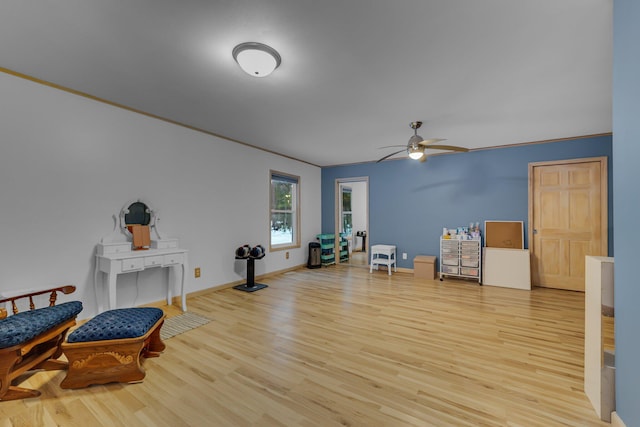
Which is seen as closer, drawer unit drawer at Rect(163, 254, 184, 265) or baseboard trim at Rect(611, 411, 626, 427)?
baseboard trim at Rect(611, 411, 626, 427)

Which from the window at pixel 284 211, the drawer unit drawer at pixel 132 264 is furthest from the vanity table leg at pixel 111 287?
the window at pixel 284 211

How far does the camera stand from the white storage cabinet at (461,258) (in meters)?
4.74

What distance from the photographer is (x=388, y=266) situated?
216 inches

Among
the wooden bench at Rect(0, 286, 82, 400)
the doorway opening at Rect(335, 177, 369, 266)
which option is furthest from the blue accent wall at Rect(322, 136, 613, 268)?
the wooden bench at Rect(0, 286, 82, 400)

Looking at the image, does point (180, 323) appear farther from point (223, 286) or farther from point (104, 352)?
point (223, 286)

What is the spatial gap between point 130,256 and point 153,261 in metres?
0.24

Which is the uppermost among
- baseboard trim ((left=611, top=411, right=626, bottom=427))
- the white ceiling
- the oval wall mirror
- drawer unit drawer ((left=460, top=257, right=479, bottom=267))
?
the white ceiling

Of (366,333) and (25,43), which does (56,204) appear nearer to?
(25,43)

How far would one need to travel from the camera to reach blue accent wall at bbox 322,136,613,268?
15.0 ft

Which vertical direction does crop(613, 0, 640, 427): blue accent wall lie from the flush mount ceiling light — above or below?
below

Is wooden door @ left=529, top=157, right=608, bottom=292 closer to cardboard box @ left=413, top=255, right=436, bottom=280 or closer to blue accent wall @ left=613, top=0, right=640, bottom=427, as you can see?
cardboard box @ left=413, top=255, right=436, bottom=280

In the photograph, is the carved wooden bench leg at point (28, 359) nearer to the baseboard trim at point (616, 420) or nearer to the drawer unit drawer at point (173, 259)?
the drawer unit drawer at point (173, 259)

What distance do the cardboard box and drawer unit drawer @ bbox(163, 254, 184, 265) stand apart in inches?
160

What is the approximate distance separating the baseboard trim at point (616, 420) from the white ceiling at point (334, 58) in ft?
7.69
